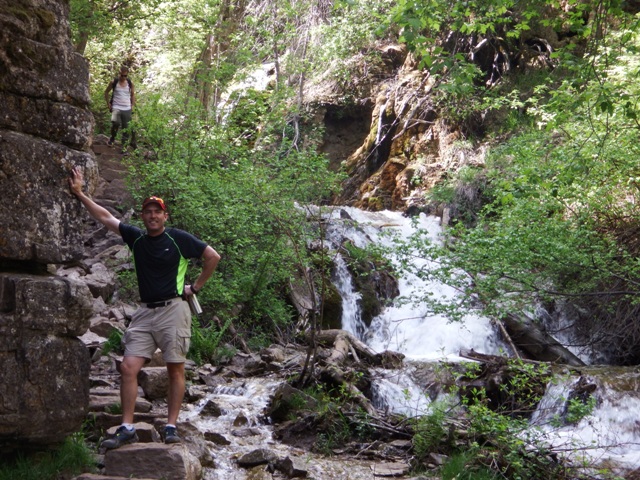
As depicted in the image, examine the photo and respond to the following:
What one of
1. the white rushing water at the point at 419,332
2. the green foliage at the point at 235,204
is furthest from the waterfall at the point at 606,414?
the green foliage at the point at 235,204

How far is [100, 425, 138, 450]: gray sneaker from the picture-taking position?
14.6 feet

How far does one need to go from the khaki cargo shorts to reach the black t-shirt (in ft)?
0.34

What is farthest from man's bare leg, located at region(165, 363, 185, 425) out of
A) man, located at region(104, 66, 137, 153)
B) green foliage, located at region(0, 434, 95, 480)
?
man, located at region(104, 66, 137, 153)

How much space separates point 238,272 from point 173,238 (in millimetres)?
5173

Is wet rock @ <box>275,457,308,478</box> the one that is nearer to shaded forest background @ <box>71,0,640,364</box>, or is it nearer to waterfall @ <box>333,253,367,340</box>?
shaded forest background @ <box>71,0,640,364</box>

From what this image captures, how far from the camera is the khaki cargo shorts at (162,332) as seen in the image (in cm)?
502

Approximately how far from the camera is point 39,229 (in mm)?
4410

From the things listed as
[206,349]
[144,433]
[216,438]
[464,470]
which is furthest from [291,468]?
[206,349]

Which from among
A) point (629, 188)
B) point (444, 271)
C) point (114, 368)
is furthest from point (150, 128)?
point (629, 188)

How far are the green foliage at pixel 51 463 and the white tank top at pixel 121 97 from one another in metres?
10.3

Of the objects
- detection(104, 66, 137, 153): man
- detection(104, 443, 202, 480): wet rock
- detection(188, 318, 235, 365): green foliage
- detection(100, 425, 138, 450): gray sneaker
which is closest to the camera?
detection(104, 443, 202, 480): wet rock

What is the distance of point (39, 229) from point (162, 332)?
3.99 ft

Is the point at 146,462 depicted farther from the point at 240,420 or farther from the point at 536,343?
the point at 536,343

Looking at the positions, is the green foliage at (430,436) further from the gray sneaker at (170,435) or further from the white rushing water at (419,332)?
the white rushing water at (419,332)
